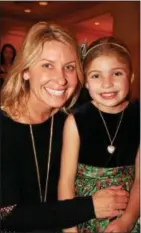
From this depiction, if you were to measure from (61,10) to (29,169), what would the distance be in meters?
0.55

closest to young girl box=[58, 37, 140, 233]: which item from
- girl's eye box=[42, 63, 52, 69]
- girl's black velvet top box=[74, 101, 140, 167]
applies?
girl's black velvet top box=[74, 101, 140, 167]

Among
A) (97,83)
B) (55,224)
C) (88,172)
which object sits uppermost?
(97,83)

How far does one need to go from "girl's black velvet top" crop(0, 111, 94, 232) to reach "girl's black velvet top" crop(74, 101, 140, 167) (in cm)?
7

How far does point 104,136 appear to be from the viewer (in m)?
0.96

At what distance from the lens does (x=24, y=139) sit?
0.97 meters

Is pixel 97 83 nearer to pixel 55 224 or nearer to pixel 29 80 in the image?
pixel 29 80

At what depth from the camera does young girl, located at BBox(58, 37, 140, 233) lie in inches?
36.6

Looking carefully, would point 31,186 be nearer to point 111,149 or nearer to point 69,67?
point 111,149

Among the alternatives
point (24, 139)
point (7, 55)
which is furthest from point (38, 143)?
point (7, 55)

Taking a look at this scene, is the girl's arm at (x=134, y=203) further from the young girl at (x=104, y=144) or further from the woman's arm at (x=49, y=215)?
the woman's arm at (x=49, y=215)

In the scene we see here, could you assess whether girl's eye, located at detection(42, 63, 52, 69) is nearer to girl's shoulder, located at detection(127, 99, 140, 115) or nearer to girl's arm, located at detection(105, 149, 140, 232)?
girl's shoulder, located at detection(127, 99, 140, 115)

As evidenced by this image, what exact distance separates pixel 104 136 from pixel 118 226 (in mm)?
281

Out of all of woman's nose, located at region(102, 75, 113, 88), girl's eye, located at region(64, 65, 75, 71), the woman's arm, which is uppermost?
girl's eye, located at region(64, 65, 75, 71)

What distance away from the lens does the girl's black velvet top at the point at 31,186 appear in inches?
36.6
